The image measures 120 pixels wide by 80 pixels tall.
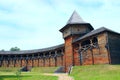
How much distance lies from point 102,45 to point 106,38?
1239 mm

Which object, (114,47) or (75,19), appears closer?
(114,47)

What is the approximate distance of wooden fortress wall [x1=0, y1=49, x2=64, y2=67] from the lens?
37.5 meters

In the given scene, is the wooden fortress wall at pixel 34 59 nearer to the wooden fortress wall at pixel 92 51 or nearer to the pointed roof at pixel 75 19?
the wooden fortress wall at pixel 92 51

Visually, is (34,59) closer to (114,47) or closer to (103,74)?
(114,47)

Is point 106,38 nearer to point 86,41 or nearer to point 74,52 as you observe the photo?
point 86,41

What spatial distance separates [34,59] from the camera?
45375 millimetres

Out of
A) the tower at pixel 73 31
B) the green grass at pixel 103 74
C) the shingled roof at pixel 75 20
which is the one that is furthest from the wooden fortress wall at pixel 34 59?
the green grass at pixel 103 74

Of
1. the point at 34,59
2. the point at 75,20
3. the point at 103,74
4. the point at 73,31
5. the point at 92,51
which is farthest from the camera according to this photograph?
the point at 34,59

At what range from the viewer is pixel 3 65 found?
49031 mm

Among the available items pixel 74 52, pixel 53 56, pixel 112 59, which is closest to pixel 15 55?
pixel 53 56

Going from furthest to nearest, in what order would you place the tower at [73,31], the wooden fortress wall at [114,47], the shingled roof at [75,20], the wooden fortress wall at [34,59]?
1. the wooden fortress wall at [34,59]
2. the shingled roof at [75,20]
3. the tower at [73,31]
4. the wooden fortress wall at [114,47]

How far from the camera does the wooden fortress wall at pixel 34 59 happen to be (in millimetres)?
37537

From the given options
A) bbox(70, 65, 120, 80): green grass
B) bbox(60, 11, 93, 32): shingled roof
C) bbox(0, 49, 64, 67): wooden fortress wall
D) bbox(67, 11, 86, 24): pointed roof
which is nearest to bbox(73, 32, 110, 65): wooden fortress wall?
bbox(70, 65, 120, 80): green grass

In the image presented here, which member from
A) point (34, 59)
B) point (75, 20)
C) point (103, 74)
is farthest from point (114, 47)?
point (34, 59)
